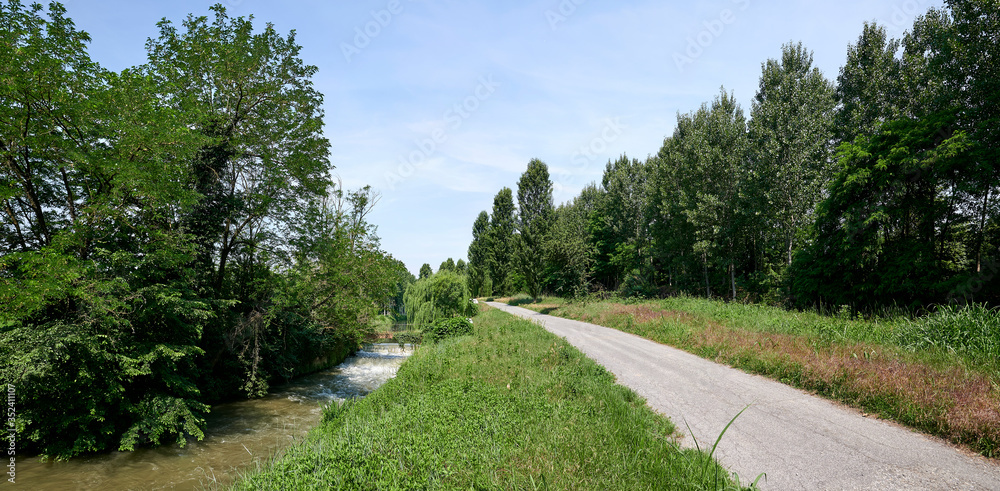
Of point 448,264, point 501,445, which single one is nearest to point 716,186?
point 501,445

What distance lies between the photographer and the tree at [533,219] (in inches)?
1571

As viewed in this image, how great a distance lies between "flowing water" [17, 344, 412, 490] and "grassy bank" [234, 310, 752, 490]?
177 centimetres

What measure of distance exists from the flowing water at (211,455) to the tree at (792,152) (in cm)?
2751

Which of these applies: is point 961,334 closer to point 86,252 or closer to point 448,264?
point 86,252

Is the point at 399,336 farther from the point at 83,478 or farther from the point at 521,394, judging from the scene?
the point at 521,394

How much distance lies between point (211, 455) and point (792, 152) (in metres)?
32.4

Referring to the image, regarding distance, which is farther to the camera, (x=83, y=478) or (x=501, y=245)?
(x=501, y=245)

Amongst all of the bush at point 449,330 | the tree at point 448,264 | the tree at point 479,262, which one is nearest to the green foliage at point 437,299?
the bush at point 449,330

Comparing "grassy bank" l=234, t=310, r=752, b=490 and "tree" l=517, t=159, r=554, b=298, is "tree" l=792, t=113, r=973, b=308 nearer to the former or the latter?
"grassy bank" l=234, t=310, r=752, b=490

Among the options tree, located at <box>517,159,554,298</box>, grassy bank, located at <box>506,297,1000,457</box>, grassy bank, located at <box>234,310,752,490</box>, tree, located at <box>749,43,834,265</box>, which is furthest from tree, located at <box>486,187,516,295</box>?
grassy bank, located at <box>234,310,752,490</box>

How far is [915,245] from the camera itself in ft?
55.8

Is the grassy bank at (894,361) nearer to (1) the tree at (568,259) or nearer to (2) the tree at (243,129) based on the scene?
(2) the tree at (243,129)

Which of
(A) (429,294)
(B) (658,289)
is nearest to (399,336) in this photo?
(A) (429,294)

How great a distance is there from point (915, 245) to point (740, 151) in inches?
511
